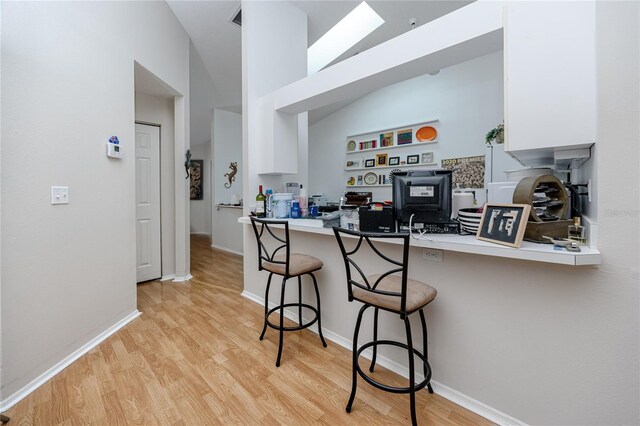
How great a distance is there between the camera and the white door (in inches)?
135

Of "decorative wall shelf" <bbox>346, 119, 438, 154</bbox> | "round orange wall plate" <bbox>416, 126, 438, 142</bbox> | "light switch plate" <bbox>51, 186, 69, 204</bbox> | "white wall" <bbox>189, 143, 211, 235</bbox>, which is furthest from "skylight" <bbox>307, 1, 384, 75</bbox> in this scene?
"white wall" <bbox>189, 143, 211, 235</bbox>

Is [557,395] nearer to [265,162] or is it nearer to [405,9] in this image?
[265,162]

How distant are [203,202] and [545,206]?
7.61 metres

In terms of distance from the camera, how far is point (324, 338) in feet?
7.12

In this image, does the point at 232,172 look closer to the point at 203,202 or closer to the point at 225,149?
the point at 225,149

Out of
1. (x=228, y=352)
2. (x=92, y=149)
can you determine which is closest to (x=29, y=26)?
(x=92, y=149)

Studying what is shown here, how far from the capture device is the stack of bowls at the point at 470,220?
1.49 m

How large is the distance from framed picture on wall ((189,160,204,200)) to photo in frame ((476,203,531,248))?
7.34 metres

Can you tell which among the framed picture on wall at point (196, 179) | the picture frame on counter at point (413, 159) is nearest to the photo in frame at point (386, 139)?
the picture frame on counter at point (413, 159)

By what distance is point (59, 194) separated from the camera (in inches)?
72.3

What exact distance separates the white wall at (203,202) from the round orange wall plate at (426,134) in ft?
17.3

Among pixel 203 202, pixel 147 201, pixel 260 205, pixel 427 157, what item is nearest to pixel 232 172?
pixel 203 202

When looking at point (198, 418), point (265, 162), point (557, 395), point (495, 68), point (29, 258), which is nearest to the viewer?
point (557, 395)

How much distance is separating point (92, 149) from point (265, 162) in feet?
4.62
